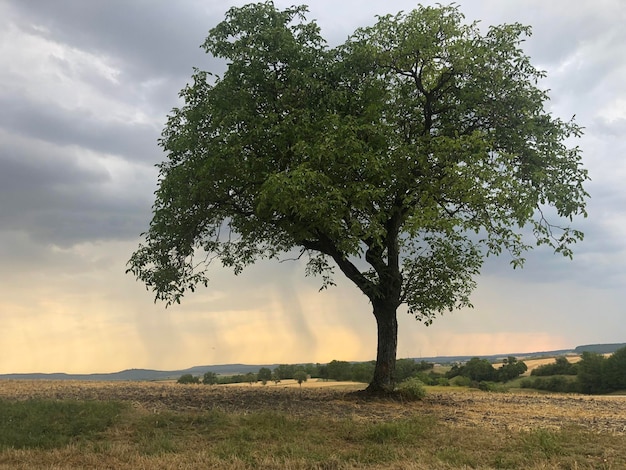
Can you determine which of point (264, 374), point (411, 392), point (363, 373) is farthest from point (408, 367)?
point (411, 392)

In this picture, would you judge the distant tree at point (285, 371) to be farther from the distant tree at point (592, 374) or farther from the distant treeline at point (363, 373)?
the distant tree at point (592, 374)

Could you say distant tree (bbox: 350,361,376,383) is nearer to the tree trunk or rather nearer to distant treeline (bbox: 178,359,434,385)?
distant treeline (bbox: 178,359,434,385)

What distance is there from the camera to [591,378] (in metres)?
47.4

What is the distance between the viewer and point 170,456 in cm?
945

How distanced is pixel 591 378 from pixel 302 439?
45.5 metres

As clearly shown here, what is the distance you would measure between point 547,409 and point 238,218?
538 inches

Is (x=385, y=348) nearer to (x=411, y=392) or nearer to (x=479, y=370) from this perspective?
(x=411, y=392)

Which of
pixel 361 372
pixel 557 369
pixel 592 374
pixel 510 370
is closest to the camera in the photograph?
pixel 361 372

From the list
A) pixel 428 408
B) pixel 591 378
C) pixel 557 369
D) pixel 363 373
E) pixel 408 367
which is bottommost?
pixel 591 378

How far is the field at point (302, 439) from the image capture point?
362 inches

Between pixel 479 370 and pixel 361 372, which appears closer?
pixel 361 372

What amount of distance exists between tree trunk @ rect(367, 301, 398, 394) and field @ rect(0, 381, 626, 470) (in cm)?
364

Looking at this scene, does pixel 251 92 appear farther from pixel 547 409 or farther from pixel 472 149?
pixel 547 409

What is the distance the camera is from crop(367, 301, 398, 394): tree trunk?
65.6 feet
